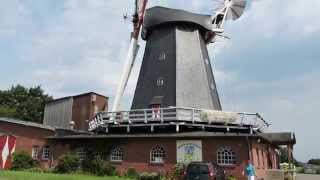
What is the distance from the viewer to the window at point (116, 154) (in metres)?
31.5

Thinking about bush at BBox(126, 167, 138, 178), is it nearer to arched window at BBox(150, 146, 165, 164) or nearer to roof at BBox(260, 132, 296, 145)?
arched window at BBox(150, 146, 165, 164)

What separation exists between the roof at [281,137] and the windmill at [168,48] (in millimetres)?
5213

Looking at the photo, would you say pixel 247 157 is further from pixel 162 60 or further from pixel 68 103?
pixel 68 103

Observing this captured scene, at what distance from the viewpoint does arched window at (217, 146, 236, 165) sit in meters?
28.0

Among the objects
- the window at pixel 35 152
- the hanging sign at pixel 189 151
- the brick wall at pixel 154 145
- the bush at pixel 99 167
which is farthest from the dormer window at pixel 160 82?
the window at pixel 35 152

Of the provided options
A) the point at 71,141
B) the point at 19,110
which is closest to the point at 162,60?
the point at 71,141

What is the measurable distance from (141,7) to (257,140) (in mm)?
18920

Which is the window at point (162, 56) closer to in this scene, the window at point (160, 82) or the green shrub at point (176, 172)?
the window at point (160, 82)

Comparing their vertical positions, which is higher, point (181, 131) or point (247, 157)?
point (181, 131)

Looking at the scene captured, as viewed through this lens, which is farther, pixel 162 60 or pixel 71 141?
pixel 162 60

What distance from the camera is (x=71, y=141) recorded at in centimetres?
3397

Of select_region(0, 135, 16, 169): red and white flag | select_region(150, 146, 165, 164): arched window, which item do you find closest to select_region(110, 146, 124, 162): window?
select_region(150, 146, 165, 164): arched window

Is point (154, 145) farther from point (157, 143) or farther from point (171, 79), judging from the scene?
point (171, 79)

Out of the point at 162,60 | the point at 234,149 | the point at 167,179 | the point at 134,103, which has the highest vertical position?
the point at 162,60
